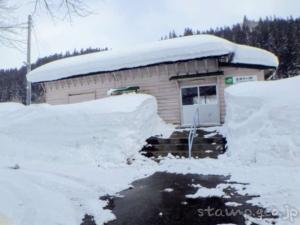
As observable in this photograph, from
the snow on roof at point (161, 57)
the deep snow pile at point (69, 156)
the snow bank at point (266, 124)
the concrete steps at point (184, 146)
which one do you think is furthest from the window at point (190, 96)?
the snow bank at point (266, 124)

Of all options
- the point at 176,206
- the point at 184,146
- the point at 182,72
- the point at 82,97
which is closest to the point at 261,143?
the point at 184,146

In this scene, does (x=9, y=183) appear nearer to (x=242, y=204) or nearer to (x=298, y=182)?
(x=242, y=204)

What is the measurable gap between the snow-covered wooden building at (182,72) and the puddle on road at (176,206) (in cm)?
749

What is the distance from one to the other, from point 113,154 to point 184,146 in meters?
2.75

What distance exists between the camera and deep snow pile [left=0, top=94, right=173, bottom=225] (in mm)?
5109

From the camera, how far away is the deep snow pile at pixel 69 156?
5109 millimetres

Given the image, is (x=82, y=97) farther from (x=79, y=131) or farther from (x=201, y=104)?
(x=201, y=104)

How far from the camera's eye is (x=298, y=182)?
6.04 meters

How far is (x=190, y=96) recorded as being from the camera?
14547 millimetres

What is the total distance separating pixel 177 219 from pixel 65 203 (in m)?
2.18

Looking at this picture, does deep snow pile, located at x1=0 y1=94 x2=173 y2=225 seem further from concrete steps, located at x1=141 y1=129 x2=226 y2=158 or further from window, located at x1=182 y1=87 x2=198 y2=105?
window, located at x1=182 y1=87 x2=198 y2=105

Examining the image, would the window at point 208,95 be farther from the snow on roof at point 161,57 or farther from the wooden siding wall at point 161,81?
the snow on roof at point 161,57

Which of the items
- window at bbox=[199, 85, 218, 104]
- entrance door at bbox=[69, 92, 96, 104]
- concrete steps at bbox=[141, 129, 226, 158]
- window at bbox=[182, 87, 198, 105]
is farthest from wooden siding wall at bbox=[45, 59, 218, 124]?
concrete steps at bbox=[141, 129, 226, 158]

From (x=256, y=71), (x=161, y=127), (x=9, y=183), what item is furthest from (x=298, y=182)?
(x=256, y=71)
